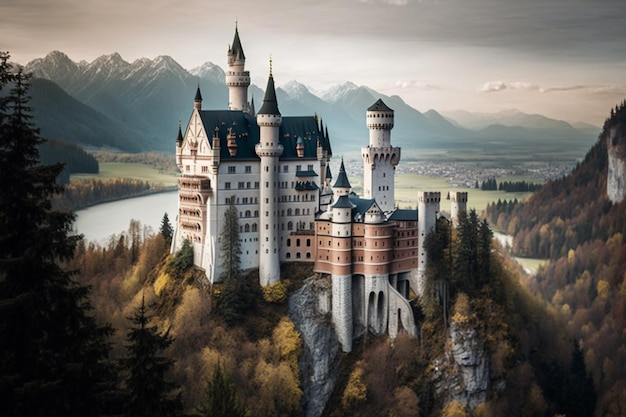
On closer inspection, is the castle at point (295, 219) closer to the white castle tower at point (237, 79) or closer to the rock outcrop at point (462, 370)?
the white castle tower at point (237, 79)

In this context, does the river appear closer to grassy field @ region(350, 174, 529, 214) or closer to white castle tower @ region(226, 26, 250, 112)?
white castle tower @ region(226, 26, 250, 112)

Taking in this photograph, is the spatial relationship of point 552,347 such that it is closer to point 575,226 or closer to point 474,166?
point 575,226

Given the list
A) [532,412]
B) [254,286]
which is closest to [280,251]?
[254,286]

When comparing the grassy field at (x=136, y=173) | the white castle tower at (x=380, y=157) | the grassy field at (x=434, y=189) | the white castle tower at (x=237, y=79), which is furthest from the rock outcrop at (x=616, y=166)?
the white castle tower at (x=237, y=79)

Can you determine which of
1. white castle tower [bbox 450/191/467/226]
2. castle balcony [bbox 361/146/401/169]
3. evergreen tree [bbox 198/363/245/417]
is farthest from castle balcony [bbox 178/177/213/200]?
white castle tower [bbox 450/191/467/226]

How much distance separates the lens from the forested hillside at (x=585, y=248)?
283ft

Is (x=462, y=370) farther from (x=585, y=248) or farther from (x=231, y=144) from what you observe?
(x=585, y=248)

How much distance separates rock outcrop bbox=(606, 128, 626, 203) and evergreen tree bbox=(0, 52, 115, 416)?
307 feet

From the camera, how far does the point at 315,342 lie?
68312 millimetres

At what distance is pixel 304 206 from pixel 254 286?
7.76 metres

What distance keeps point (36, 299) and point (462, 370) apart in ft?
165

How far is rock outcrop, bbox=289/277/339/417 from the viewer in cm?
6781

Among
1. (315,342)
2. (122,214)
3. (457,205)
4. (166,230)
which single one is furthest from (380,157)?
(122,214)

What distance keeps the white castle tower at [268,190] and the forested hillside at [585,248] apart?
32308 millimetres
